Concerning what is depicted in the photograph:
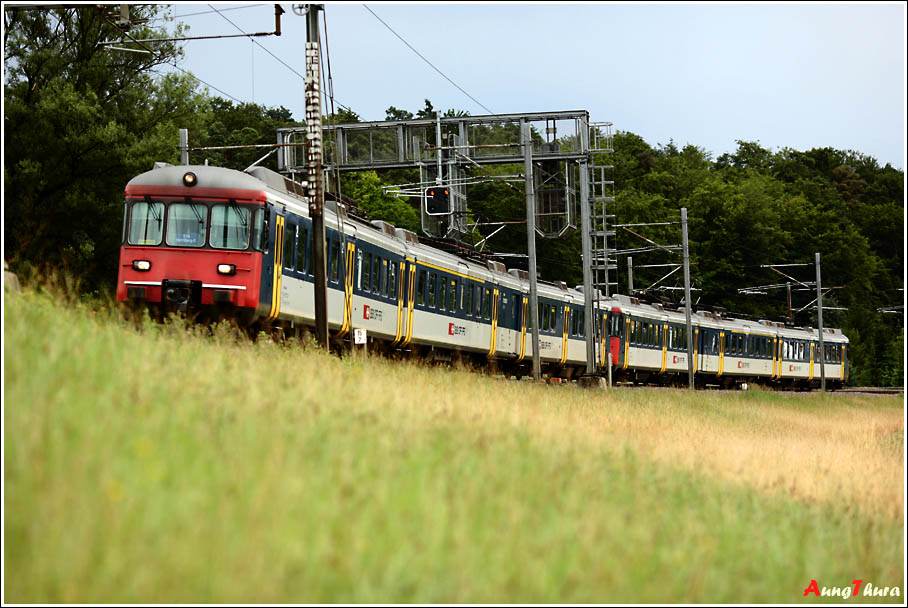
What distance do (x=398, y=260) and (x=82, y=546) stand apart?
21.3m

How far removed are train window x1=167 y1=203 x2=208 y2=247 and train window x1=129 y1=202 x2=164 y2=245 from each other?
6.0 inches

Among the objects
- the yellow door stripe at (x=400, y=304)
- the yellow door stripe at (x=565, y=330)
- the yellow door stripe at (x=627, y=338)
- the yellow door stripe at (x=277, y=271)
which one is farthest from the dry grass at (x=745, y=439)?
the yellow door stripe at (x=627, y=338)

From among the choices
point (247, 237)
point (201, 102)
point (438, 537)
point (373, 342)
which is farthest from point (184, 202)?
point (201, 102)

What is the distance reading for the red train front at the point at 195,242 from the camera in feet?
64.8

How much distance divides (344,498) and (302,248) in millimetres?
14401

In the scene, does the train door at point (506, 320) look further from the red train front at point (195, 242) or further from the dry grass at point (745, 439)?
the red train front at point (195, 242)

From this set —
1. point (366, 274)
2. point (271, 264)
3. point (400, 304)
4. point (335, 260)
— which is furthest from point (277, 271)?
point (400, 304)

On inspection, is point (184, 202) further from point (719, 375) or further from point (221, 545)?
point (719, 375)

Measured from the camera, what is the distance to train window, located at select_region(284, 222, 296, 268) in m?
21.2

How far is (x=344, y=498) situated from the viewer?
793 centimetres

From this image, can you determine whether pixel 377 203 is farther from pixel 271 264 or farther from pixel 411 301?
pixel 271 264

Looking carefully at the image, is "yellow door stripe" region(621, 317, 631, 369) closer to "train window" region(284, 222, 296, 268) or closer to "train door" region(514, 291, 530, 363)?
"train door" region(514, 291, 530, 363)

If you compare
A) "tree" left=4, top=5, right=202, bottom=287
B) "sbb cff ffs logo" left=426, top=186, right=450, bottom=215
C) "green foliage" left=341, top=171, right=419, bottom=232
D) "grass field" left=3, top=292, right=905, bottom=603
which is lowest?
"grass field" left=3, top=292, right=905, bottom=603

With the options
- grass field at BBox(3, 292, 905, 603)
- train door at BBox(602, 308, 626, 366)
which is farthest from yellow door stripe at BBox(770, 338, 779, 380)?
grass field at BBox(3, 292, 905, 603)
